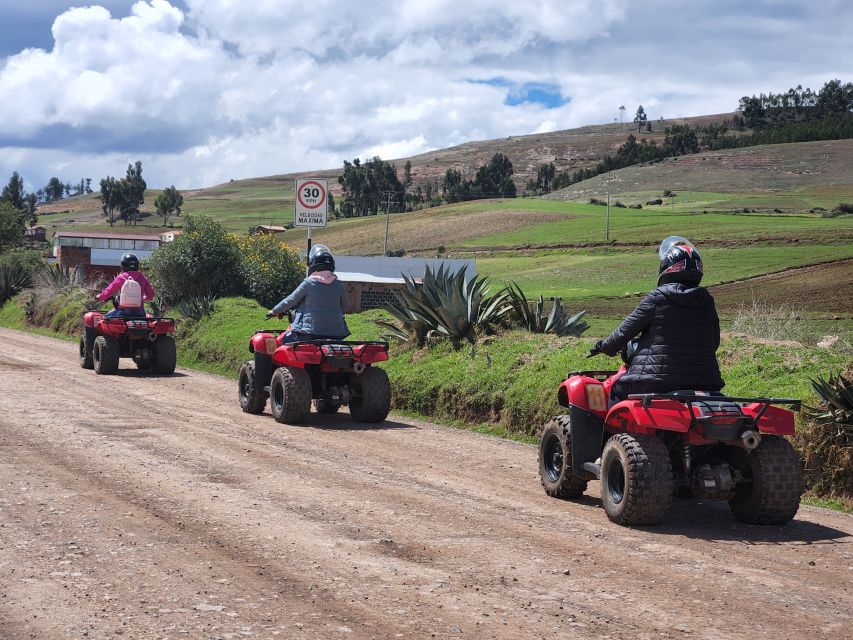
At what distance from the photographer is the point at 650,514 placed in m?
7.57

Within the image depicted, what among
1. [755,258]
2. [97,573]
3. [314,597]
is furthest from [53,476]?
[755,258]

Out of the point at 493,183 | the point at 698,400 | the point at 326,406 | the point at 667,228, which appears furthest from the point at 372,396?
the point at 493,183

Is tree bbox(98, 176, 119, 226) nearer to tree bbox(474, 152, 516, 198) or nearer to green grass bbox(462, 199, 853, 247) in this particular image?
tree bbox(474, 152, 516, 198)

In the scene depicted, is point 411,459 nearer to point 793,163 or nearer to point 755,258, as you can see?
point 755,258

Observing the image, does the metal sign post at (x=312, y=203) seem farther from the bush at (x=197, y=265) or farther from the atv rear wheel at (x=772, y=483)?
the atv rear wheel at (x=772, y=483)

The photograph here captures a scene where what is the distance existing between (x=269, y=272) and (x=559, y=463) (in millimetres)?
18993

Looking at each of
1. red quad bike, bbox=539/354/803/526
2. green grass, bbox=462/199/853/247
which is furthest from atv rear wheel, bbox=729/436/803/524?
green grass, bbox=462/199/853/247

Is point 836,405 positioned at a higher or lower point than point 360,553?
higher

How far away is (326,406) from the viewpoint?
13.6 metres

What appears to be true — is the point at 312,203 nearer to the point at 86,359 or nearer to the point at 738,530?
the point at 86,359

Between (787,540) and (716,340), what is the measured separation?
1.66 metres

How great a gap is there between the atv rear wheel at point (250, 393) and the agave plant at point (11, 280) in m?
28.0

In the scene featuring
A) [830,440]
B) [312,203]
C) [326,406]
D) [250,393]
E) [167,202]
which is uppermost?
[167,202]

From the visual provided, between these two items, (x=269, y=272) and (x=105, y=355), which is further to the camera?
(x=269, y=272)
